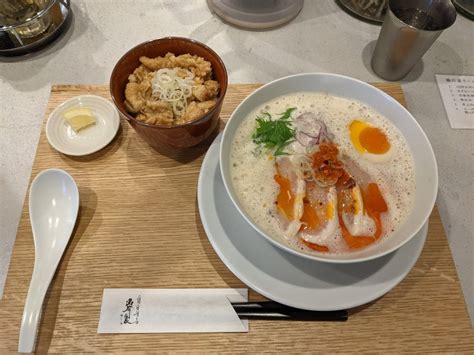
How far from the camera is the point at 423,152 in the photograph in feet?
4.28

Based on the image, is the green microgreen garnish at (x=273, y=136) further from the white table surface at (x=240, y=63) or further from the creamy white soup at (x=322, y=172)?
the white table surface at (x=240, y=63)

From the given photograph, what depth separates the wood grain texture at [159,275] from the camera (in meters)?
1.20

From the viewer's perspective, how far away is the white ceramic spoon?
1173mm

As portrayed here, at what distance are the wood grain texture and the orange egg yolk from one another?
1.15ft

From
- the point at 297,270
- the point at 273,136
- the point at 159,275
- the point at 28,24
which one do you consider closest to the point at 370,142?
the point at 273,136

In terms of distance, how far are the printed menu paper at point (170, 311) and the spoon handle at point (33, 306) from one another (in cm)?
19

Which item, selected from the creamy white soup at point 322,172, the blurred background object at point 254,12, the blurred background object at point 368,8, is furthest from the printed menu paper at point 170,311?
the blurred background object at point 368,8

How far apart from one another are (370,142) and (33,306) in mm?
1279

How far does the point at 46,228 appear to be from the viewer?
4.45 feet

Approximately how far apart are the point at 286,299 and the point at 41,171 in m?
1.07

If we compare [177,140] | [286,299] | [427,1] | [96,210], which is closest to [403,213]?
[286,299]

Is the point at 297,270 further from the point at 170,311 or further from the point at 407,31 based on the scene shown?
the point at 407,31

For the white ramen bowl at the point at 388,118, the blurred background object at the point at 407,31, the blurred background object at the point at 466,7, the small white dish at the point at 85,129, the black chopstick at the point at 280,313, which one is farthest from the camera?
the blurred background object at the point at 466,7

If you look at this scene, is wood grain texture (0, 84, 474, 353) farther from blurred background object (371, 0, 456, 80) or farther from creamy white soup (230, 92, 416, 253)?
blurred background object (371, 0, 456, 80)
